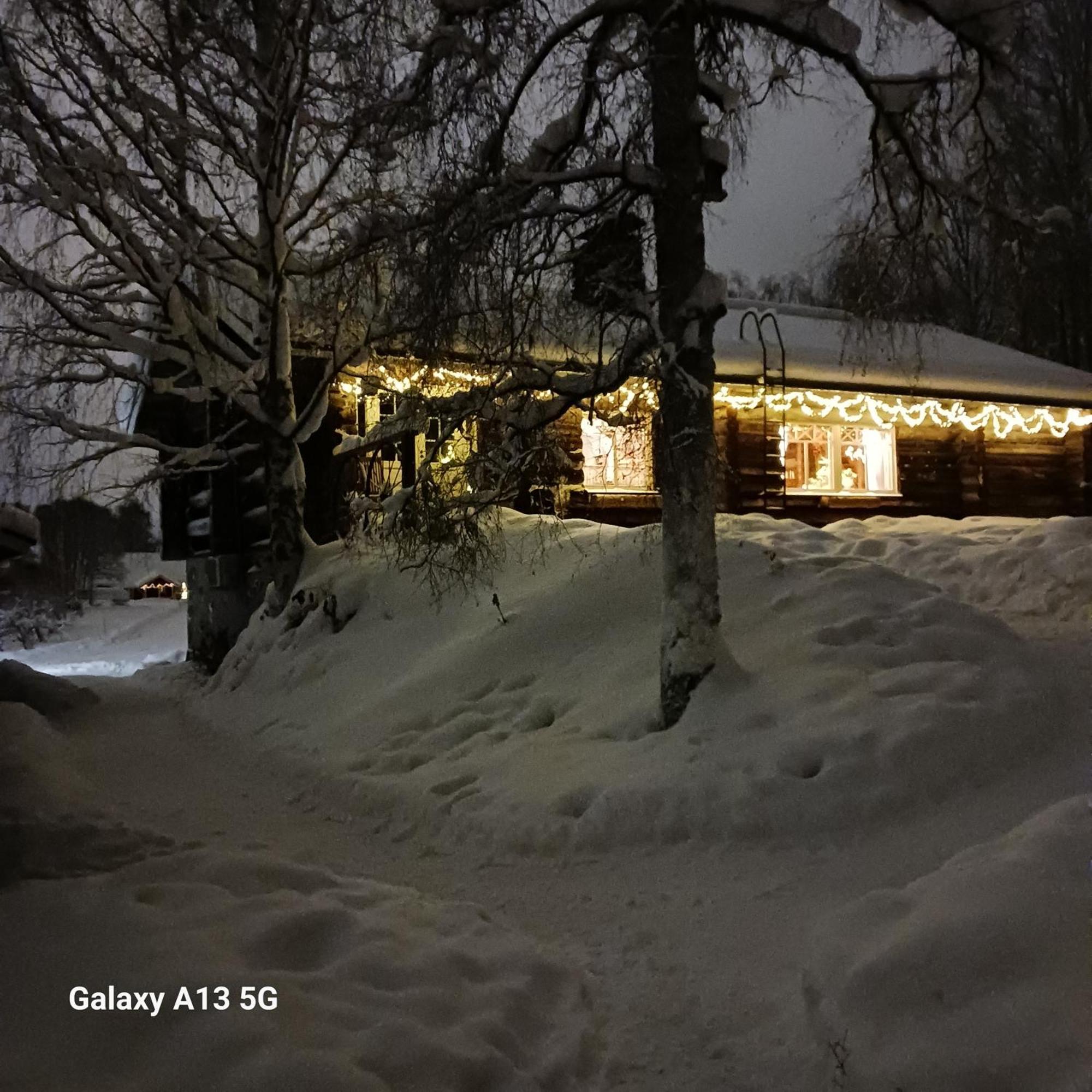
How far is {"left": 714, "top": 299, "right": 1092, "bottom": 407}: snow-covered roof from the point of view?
13.1 m

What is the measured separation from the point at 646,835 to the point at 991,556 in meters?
7.62

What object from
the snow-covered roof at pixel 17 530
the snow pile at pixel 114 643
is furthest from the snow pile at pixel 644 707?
the snow pile at pixel 114 643

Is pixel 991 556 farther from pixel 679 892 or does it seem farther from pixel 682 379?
pixel 679 892

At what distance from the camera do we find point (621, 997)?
321cm

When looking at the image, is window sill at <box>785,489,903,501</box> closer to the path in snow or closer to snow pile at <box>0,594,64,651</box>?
the path in snow

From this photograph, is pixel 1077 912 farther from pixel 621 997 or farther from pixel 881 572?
pixel 881 572

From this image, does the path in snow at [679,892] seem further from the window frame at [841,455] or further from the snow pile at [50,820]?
the window frame at [841,455]

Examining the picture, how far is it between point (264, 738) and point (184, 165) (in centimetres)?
725

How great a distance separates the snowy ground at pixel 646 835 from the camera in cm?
258

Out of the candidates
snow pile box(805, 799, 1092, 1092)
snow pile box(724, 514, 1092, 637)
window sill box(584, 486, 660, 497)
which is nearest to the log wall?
window sill box(584, 486, 660, 497)

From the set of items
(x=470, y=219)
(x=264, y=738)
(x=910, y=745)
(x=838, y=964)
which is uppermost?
(x=470, y=219)

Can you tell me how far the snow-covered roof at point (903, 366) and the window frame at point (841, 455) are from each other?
1080mm

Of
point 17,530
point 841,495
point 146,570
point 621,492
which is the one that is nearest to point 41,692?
point 17,530

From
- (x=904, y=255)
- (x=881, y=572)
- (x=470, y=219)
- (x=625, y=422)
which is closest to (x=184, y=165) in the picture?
(x=470, y=219)
